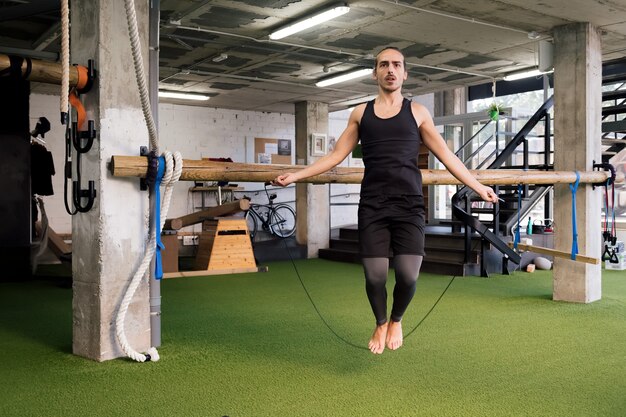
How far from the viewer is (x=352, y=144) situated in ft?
10.7

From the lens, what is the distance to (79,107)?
162 inches

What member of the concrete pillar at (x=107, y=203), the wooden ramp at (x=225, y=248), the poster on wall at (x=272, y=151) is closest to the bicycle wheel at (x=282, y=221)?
the poster on wall at (x=272, y=151)

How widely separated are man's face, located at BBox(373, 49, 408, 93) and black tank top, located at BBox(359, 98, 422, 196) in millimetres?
135

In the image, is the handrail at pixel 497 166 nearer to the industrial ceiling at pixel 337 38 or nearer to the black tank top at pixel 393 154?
the industrial ceiling at pixel 337 38

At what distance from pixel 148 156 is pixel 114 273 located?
0.85 meters

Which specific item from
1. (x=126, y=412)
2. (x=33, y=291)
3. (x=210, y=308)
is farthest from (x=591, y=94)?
(x=33, y=291)

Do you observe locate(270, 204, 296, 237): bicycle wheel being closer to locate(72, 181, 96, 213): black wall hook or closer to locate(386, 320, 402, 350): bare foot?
locate(72, 181, 96, 213): black wall hook

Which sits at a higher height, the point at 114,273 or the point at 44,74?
the point at 44,74

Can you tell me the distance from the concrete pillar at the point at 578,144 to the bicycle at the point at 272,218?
746cm

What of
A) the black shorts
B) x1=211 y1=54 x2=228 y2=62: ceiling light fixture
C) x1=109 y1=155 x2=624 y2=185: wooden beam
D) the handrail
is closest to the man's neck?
the black shorts

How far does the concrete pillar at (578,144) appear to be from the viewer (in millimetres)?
6469

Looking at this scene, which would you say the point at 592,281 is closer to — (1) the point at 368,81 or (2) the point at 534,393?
(2) the point at 534,393

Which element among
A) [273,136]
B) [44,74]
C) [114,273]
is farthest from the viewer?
[273,136]

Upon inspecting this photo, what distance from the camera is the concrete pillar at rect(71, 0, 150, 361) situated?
13.5 feet
